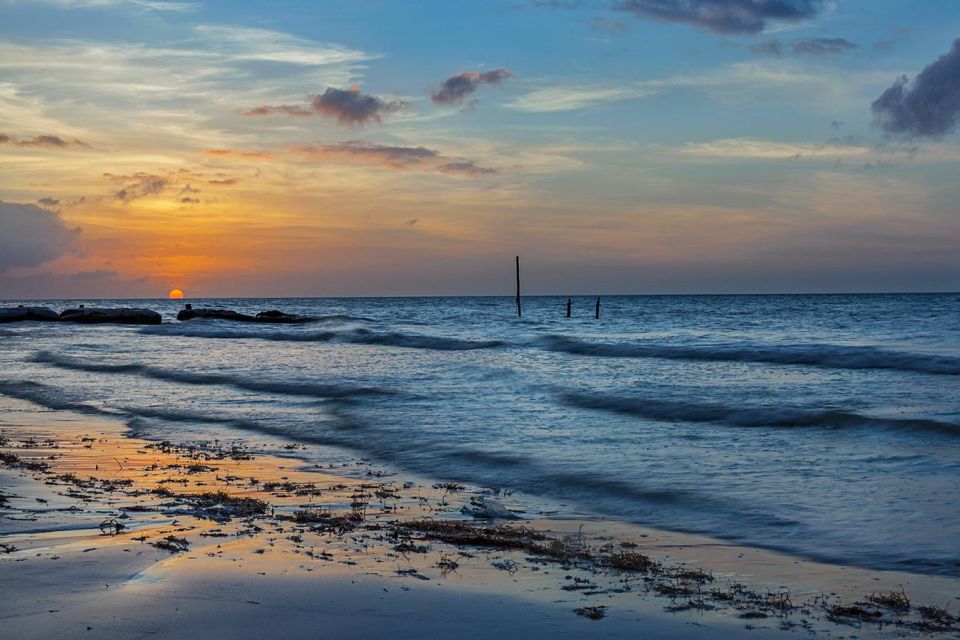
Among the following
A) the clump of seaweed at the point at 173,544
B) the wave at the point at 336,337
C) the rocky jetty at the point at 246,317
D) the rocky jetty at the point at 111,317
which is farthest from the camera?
the rocky jetty at the point at 246,317

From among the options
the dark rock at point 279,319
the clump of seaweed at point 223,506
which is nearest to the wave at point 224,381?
the clump of seaweed at point 223,506

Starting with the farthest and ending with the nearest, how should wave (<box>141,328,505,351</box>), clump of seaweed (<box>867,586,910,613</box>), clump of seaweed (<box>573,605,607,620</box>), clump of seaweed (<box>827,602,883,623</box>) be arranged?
wave (<box>141,328,505,351</box>), clump of seaweed (<box>867,586,910,613</box>), clump of seaweed (<box>827,602,883,623</box>), clump of seaweed (<box>573,605,607,620</box>)

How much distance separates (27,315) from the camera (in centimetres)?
7169

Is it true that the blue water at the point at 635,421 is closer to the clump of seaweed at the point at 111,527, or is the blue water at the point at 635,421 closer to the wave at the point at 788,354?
the wave at the point at 788,354

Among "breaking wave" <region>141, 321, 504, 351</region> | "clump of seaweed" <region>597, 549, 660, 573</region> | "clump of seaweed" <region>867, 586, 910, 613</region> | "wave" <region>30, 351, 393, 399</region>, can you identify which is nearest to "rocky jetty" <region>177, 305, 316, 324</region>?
"breaking wave" <region>141, 321, 504, 351</region>

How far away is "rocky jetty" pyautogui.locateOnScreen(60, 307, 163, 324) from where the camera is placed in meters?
69.9

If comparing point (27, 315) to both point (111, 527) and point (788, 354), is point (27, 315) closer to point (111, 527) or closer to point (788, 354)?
point (788, 354)

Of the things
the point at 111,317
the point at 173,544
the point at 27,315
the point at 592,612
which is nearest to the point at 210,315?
the point at 111,317

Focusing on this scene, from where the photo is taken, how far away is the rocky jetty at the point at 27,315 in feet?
232

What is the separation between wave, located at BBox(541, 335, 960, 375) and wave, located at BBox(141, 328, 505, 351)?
4.88 m

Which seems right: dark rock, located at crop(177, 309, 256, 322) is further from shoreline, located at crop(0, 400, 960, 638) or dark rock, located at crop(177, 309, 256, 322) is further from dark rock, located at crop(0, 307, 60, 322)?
shoreline, located at crop(0, 400, 960, 638)

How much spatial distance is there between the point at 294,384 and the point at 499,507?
16.1 metres

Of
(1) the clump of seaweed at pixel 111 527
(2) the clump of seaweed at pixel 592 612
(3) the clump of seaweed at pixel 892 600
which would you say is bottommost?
(3) the clump of seaweed at pixel 892 600

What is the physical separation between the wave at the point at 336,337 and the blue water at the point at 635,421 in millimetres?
6050
